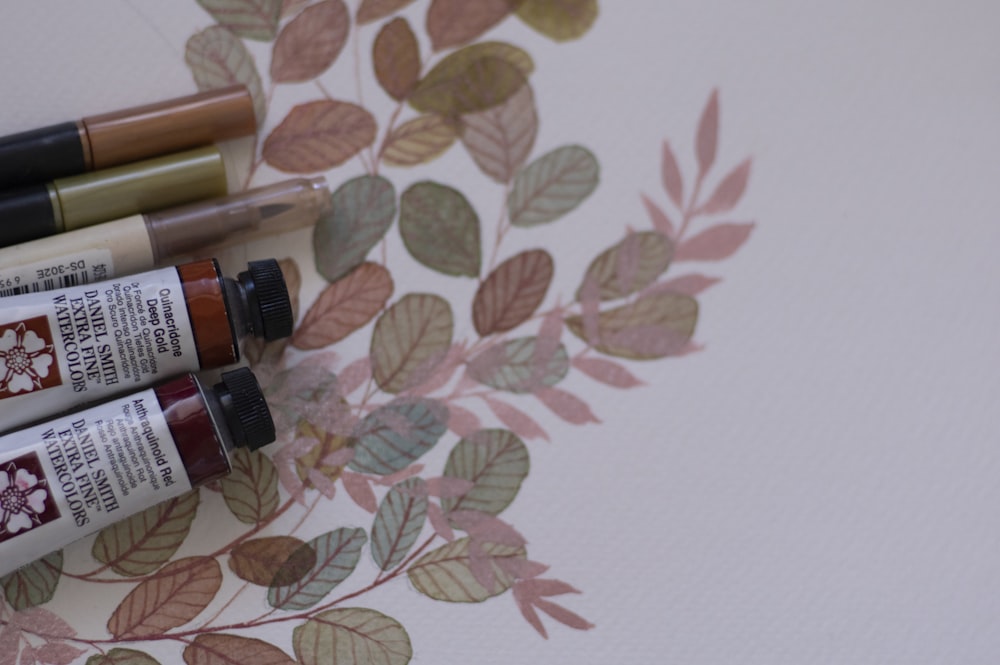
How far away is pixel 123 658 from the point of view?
15.4 inches

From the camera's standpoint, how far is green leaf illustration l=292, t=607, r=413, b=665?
15.8 inches

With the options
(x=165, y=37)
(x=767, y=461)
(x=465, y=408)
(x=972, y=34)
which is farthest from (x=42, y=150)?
(x=972, y=34)

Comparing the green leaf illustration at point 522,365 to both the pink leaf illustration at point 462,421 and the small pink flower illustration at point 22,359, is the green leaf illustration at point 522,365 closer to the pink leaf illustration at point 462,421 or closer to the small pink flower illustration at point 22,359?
the pink leaf illustration at point 462,421

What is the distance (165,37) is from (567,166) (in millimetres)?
212

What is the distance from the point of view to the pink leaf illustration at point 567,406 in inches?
17.4

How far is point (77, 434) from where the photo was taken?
1.20 feet

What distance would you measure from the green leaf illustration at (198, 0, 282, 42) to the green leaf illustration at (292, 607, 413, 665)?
0.95ft

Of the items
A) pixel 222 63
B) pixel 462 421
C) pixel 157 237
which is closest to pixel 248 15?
pixel 222 63

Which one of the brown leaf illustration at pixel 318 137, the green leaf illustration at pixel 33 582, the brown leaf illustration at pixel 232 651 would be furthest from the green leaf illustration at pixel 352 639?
the brown leaf illustration at pixel 318 137

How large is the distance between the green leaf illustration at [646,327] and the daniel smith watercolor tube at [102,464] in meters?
0.19

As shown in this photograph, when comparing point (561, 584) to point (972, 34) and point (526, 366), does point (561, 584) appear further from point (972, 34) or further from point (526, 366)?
point (972, 34)

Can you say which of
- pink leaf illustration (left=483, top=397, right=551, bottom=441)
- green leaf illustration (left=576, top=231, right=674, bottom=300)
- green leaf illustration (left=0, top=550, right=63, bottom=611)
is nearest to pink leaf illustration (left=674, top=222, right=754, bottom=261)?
green leaf illustration (left=576, top=231, right=674, bottom=300)

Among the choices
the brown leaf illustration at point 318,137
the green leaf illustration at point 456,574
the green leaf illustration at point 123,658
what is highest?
the brown leaf illustration at point 318,137

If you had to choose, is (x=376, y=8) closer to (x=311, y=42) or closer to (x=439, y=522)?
(x=311, y=42)
